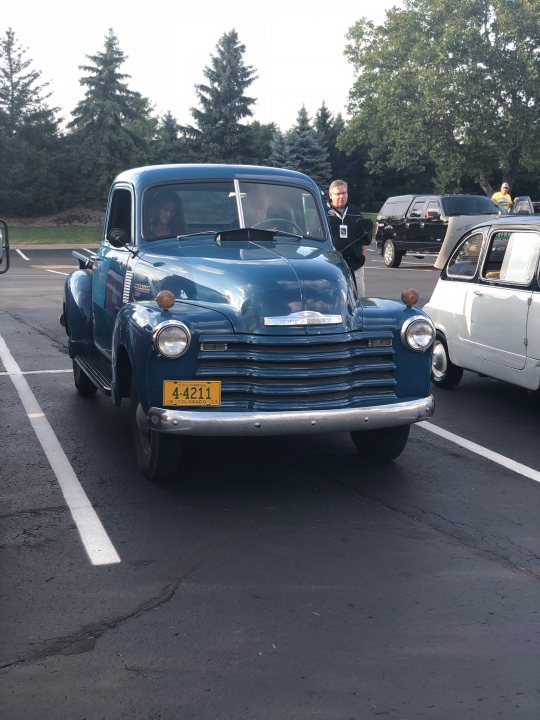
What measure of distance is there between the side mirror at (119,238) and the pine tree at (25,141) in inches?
2311

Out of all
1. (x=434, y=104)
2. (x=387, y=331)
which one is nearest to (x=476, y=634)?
A: (x=387, y=331)

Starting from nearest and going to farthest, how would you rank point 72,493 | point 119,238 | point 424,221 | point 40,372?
point 72,493 → point 119,238 → point 40,372 → point 424,221

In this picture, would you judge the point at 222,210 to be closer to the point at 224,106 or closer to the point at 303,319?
the point at 303,319

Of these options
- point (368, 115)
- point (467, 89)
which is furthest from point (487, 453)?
point (368, 115)

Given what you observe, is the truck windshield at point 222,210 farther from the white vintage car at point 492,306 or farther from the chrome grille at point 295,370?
the white vintage car at point 492,306

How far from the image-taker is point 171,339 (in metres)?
5.97

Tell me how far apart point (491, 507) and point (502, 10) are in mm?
57481

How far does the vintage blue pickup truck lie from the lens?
5953 mm

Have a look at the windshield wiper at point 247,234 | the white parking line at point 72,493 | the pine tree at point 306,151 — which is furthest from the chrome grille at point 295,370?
the pine tree at point 306,151

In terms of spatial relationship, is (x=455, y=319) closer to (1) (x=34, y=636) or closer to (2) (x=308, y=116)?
(1) (x=34, y=636)

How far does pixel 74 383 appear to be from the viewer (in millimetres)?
9953

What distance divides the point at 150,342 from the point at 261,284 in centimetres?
79

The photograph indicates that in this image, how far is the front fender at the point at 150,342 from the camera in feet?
19.6

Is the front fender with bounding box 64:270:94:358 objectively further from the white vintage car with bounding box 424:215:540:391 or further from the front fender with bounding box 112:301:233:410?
the white vintage car with bounding box 424:215:540:391
